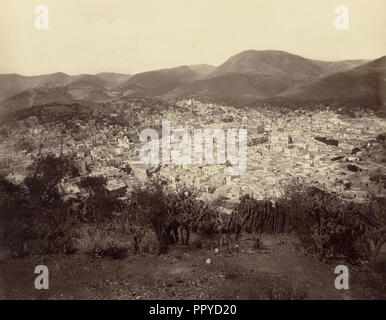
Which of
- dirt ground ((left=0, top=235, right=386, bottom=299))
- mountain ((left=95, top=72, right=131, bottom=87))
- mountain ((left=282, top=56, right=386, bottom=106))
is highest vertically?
mountain ((left=95, top=72, right=131, bottom=87))

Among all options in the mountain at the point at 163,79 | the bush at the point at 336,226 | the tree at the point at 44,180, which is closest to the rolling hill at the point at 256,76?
the mountain at the point at 163,79

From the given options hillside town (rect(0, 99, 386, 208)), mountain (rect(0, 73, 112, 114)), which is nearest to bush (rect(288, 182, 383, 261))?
hillside town (rect(0, 99, 386, 208))

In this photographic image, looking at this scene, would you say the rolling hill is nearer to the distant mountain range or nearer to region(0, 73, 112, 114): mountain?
the distant mountain range

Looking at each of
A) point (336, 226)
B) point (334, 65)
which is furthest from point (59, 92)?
point (336, 226)

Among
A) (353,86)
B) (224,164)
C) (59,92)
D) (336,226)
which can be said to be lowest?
(336,226)

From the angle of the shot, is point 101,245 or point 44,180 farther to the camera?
point 44,180

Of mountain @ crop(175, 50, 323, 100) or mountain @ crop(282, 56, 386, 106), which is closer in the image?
mountain @ crop(282, 56, 386, 106)

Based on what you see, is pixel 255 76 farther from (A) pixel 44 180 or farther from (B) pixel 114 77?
(A) pixel 44 180
